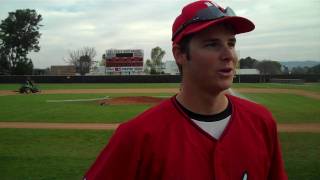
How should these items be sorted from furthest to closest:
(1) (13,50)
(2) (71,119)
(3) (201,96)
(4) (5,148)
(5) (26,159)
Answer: (1) (13,50) → (2) (71,119) → (4) (5,148) → (5) (26,159) → (3) (201,96)

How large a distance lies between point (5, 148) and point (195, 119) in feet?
30.9

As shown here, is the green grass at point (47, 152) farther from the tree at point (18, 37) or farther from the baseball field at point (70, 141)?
the tree at point (18, 37)

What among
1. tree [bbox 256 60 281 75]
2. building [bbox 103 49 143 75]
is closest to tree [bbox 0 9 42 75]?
building [bbox 103 49 143 75]

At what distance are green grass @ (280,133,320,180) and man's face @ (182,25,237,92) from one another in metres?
5.81

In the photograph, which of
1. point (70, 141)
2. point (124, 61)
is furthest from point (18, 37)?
point (70, 141)

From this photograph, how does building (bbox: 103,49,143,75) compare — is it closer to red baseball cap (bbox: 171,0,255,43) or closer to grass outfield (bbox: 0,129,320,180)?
grass outfield (bbox: 0,129,320,180)

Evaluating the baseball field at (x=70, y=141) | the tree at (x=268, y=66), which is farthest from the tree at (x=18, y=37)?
the baseball field at (x=70, y=141)

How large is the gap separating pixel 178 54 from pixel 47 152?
8.39 m

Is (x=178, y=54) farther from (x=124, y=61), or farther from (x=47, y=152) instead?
(x=124, y=61)

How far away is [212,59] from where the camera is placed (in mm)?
2182

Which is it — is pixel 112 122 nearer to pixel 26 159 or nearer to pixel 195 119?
pixel 26 159

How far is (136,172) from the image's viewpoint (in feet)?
6.87

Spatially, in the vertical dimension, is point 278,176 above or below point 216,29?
below

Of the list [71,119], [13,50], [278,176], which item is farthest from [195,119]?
[13,50]
